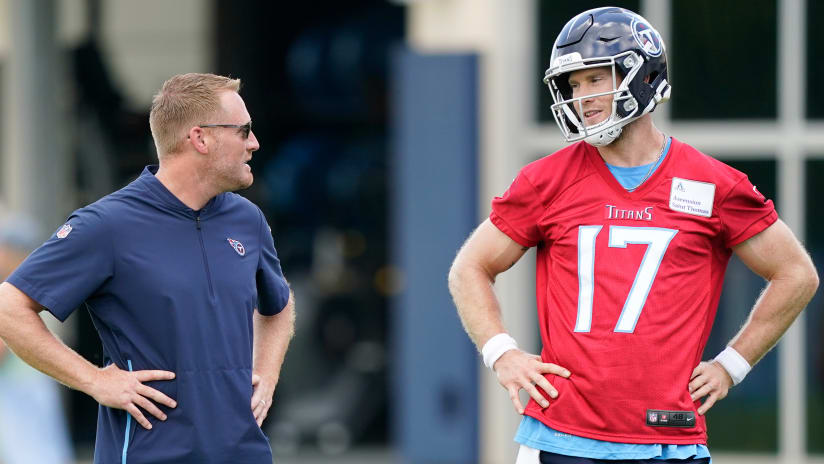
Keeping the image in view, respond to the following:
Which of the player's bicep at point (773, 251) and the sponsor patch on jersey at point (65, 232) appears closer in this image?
the sponsor patch on jersey at point (65, 232)

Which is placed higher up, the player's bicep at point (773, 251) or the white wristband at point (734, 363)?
the player's bicep at point (773, 251)

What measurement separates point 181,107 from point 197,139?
0.38 feet

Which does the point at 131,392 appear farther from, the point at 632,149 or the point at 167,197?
the point at 632,149

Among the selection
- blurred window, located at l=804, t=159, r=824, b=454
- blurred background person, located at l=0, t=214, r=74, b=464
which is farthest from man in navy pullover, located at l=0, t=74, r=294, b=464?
blurred window, located at l=804, t=159, r=824, b=454

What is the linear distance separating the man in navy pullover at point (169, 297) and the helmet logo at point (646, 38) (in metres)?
1.34

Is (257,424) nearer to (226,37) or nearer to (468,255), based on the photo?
(468,255)

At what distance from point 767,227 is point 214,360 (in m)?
1.87

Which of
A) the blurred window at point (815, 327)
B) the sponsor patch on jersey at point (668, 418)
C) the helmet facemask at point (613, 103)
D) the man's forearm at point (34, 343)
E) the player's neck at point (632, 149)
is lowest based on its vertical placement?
the blurred window at point (815, 327)

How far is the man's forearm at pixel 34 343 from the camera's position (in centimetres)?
435

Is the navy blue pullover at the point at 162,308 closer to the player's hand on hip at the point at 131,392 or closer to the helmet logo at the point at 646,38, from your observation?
the player's hand on hip at the point at 131,392

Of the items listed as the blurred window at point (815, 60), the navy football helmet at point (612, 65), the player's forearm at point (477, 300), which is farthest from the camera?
the blurred window at point (815, 60)

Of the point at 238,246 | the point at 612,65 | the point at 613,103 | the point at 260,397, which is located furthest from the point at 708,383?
the point at 238,246

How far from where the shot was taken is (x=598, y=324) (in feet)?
14.8

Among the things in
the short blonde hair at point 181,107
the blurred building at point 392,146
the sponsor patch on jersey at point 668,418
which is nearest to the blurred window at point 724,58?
the blurred building at point 392,146
